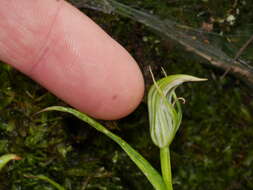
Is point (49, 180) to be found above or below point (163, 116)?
below

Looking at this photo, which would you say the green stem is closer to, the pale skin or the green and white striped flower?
the green and white striped flower

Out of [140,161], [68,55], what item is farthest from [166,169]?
[68,55]

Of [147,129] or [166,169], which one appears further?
[147,129]

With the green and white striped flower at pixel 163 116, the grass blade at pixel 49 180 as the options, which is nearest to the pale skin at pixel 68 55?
the green and white striped flower at pixel 163 116

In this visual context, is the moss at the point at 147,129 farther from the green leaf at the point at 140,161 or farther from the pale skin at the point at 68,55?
the green leaf at the point at 140,161

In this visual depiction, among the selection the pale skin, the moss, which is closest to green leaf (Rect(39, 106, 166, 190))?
the pale skin

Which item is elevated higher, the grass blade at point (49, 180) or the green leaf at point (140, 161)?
the green leaf at point (140, 161)

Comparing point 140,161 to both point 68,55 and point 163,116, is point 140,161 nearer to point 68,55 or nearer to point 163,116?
point 163,116

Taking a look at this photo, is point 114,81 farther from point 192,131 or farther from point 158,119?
point 192,131

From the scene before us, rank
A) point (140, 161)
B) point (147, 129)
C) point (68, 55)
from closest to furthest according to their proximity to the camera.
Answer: point (140, 161) < point (68, 55) < point (147, 129)
